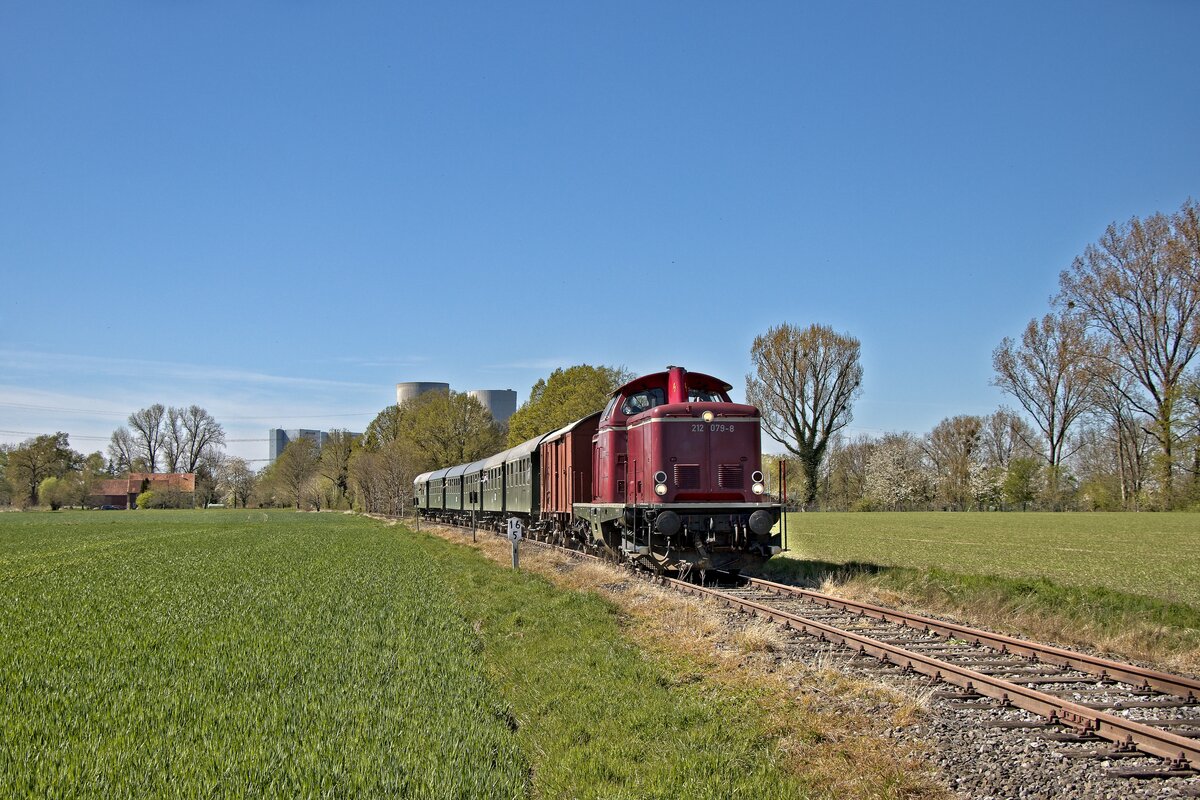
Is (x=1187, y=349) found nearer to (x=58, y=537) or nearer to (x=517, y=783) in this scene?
(x=517, y=783)

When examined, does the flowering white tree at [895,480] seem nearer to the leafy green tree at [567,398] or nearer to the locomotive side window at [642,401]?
the leafy green tree at [567,398]

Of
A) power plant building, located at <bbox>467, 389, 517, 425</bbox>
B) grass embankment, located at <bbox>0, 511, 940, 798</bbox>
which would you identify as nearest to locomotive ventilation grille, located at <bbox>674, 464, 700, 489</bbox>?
grass embankment, located at <bbox>0, 511, 940, 798</bbox>

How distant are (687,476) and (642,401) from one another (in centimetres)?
236

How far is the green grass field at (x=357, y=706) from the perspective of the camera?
5.66 m

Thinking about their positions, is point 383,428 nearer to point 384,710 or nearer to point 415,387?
point 415,387

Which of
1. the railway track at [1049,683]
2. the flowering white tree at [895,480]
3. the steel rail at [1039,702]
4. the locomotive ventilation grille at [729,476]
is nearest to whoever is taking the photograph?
the steel rail at [1039,702]

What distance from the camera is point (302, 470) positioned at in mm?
118188

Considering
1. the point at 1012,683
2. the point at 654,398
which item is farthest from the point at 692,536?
the point at 1012,683

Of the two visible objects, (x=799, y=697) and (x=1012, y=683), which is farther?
(x=799, y=697)

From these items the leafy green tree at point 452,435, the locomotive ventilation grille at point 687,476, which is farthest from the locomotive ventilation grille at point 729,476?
the leafy green tree at point 452,435

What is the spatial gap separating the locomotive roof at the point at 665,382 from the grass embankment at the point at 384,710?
5342mm

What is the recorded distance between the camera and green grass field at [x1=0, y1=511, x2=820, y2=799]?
223 inches

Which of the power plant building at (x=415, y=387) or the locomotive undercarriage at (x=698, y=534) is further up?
the power plant building at (x=415, y=387)

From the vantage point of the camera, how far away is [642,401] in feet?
59.9
